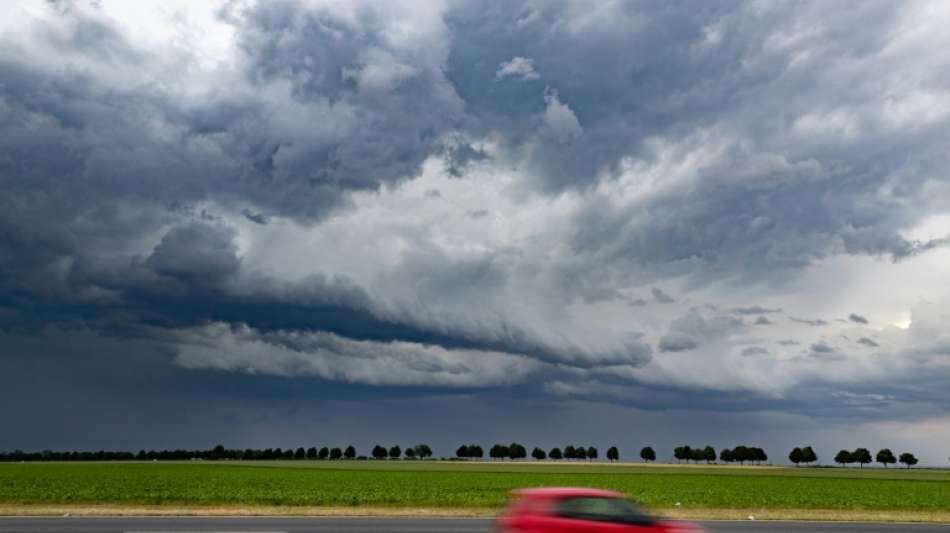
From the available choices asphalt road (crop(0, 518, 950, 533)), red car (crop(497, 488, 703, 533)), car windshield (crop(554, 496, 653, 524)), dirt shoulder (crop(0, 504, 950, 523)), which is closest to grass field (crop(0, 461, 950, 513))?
dirt shoulder (crop(0, 504, 950, 523))

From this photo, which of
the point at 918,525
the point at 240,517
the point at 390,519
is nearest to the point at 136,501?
the point at 240,517

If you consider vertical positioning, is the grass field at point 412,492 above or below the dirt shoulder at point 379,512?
above

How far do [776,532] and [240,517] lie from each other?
68.1 ft

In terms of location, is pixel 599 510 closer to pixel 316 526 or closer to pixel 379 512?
pixel 316 526

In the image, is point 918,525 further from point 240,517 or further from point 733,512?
point 240,517

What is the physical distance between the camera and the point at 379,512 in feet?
113

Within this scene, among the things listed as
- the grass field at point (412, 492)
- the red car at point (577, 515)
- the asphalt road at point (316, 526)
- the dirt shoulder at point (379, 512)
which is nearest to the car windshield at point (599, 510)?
the red car at point (577, 515)

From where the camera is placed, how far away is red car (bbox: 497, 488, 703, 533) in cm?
1834

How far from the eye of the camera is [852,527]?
31.8 metres

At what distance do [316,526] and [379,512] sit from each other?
6.35 meters

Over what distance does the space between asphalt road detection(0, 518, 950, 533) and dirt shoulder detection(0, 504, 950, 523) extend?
2.01 metres

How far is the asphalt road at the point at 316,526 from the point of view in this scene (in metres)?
27.0

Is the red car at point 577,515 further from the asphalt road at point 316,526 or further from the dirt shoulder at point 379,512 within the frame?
the dirt shoulder at point 379,512

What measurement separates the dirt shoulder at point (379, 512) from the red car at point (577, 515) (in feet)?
50.4
